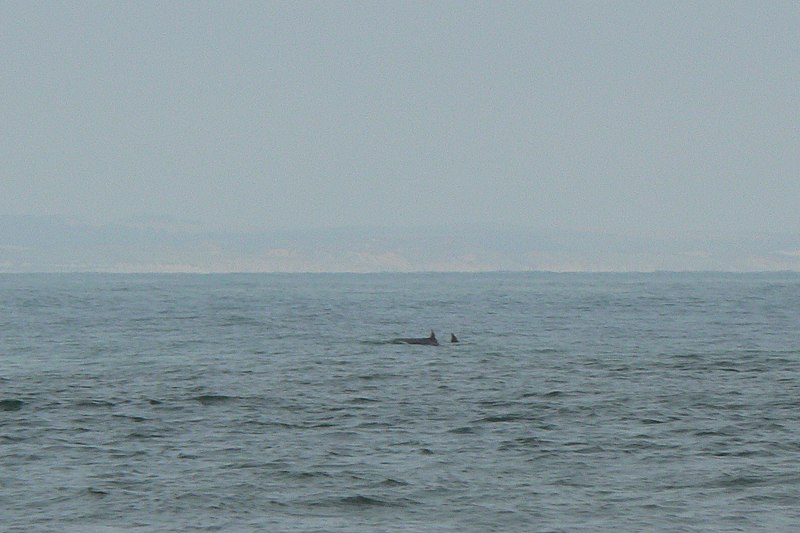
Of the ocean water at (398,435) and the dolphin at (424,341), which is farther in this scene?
the dolphin at (424,341)

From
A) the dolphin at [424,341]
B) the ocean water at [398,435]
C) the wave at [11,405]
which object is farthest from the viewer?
the dolphin at [424,341]

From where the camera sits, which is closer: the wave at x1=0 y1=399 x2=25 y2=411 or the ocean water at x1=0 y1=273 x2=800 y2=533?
the ocean water at x1=0 y1=273 x2=800 y2=533

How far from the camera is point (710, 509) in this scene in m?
21.2

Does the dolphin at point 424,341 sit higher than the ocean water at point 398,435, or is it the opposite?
the dolphin at point 424,341

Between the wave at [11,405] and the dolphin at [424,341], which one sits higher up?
the dolphin at [424,341]

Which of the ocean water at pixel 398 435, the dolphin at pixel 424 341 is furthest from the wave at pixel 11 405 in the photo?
the dolphin at pixel 424 341

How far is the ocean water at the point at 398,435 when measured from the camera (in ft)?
69.5

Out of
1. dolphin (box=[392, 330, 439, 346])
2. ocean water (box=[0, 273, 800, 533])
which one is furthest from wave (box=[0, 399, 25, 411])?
dolphin (box=[392, 330, 439, 346])

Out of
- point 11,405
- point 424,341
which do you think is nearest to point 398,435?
point 11,405

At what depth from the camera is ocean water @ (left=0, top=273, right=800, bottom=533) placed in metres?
21.2

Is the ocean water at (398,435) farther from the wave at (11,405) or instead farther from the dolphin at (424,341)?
the dolphin at (424,341)

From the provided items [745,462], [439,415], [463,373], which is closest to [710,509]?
[745,462]

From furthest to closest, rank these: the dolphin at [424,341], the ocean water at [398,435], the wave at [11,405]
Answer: the dolphin at [424,341], the wave at [11,405], the ocean water at [398,435]

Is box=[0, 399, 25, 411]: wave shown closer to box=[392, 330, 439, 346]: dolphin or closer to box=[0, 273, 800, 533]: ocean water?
box=[0, 273, 800, 533]: ocean water
